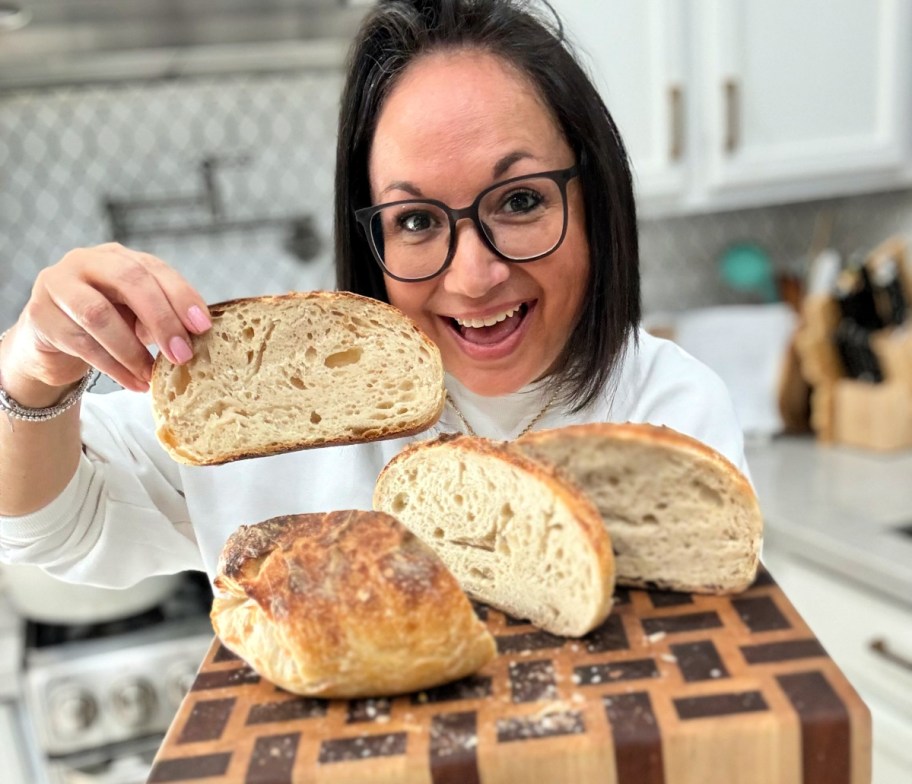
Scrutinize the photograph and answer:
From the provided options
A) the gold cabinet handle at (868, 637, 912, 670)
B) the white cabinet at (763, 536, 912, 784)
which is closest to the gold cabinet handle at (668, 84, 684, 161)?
the white cabinet at (763, 536, 912, 784)

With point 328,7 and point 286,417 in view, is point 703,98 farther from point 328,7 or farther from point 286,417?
Result: point 286,417

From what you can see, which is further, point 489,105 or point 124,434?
point 124,434

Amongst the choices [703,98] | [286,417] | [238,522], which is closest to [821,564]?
[703,98]

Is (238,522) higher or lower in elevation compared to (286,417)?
lower

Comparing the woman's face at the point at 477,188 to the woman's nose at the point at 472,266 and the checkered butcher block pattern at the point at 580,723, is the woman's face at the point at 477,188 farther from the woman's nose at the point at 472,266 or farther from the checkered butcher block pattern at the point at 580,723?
the checkered butcher block pattern at the point at 580,723

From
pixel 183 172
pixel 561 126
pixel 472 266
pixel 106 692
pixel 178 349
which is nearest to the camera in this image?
pixel 178 349

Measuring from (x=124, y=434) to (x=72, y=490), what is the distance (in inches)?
4.5

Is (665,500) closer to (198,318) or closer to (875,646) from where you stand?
(198,318)

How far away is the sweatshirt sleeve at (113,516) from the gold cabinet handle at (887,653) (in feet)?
4.16

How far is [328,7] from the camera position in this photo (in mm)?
1613

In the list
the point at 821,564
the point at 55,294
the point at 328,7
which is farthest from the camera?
the point at 821,564

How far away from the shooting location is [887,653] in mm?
1619

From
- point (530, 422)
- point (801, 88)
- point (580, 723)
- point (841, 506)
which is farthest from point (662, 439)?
point (801, 88)

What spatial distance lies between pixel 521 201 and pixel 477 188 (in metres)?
0.05
